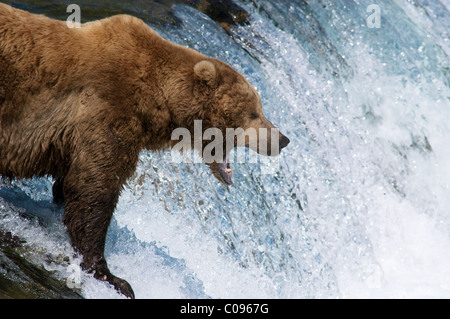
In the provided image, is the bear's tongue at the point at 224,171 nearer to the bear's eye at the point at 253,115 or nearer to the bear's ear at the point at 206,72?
the bear's eye at the point at 253,115

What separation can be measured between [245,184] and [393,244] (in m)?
1.96

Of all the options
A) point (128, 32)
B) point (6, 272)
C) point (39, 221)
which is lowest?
point (39, 221)

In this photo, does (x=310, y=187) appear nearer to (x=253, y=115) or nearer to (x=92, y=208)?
(x=253, y=115)

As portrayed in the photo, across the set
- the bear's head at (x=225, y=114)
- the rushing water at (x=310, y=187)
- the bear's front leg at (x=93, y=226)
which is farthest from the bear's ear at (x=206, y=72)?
the rushing water at (x=310, y=187)

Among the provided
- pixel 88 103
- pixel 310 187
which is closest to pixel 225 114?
pixel 88 103

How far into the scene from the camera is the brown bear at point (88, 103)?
395 centimetres

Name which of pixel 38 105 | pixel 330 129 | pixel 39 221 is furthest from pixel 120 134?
pixel 330 129

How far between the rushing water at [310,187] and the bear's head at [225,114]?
0.90 metres

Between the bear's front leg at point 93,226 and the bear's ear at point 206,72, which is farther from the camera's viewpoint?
the bear's ear at point 206,72

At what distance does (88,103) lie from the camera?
4.01m

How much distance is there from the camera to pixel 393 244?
6785mm

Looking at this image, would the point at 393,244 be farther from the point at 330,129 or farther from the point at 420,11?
the point at 420,11

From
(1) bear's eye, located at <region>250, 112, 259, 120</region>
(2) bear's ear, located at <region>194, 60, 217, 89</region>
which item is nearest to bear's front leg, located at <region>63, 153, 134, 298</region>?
(2) bear's ear, located at <region>194, 60, 217, 89</region>

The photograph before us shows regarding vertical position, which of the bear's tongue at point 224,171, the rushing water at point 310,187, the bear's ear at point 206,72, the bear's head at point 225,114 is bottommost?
the rushing water at point 310,187
